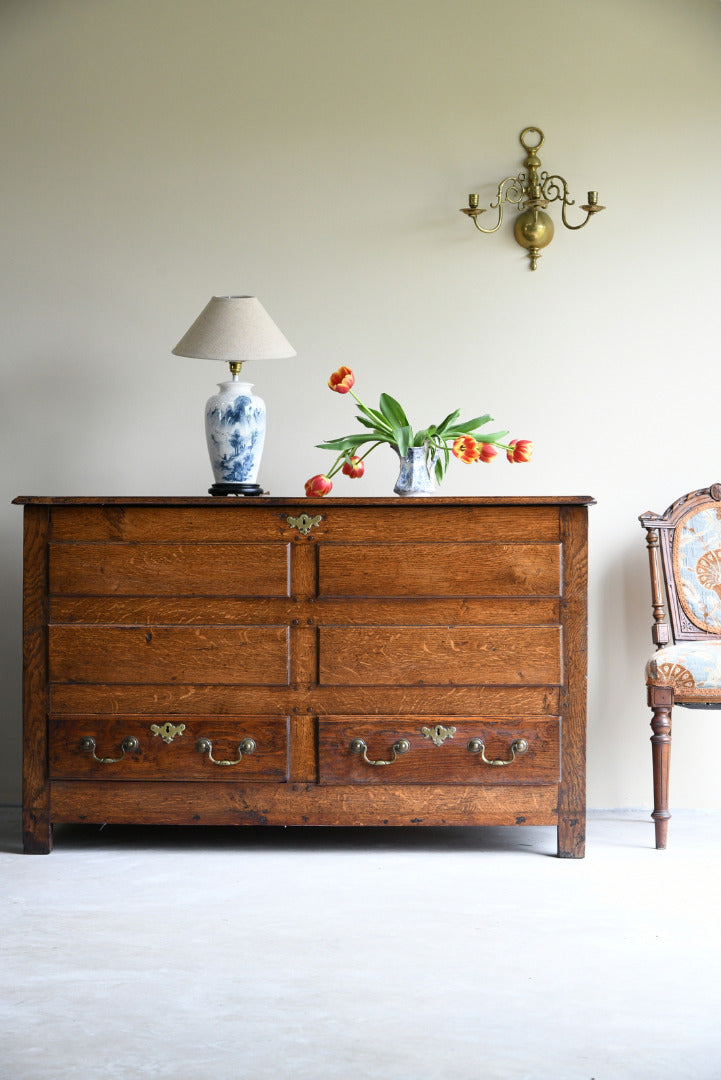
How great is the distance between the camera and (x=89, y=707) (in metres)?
Answer: 2.50

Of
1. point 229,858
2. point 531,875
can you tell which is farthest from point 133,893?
point 531,875

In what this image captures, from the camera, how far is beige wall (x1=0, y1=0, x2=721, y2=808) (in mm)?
3021

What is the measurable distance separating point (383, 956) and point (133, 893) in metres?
0.65

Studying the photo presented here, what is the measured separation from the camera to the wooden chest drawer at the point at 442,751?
2459 mm

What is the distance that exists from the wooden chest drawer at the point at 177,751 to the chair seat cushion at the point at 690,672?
0.94 m

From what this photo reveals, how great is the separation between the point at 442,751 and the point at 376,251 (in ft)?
4.94

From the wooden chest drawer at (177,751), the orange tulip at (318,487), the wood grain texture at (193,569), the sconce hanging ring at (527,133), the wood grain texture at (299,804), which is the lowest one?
the wood grain texture at (299,804)

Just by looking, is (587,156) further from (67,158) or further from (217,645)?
(217,645)

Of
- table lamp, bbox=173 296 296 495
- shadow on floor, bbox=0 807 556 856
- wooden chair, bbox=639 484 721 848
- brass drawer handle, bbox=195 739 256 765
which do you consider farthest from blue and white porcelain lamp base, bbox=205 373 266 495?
wooden chair, bbox=639 484 721 848

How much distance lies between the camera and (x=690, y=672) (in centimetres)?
251

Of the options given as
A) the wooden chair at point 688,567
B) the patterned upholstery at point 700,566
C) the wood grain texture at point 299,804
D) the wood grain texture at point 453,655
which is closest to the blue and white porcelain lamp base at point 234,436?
the wood grain texture at point 453,655

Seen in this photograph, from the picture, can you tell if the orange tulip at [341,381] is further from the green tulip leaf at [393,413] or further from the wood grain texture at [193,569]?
the wood grain texture at [193,569]

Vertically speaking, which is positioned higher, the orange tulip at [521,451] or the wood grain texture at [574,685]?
the orange tulip at [521,451]

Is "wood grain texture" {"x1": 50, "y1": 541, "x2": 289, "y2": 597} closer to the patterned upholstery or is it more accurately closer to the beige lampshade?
the beige lampshade
